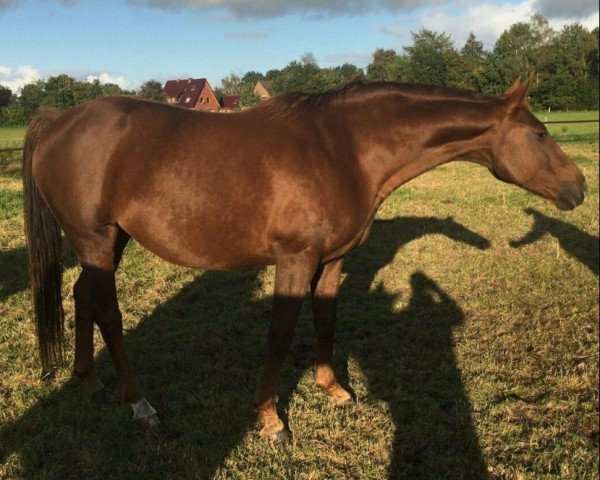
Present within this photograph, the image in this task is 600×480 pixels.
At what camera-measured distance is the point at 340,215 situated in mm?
2832

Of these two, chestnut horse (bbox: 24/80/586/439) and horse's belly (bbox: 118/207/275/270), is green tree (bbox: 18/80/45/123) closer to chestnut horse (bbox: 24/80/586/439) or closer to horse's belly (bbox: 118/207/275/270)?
chestnut horse (bbox: 24/80/586/439)

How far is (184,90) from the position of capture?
11.6 metres

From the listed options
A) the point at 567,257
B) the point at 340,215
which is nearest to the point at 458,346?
the point at 340,215

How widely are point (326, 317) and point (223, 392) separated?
36.2 inches

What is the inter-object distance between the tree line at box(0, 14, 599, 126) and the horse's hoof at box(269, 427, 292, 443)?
2.29 meters

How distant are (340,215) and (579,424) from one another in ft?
6.63

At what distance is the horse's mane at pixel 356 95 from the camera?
9.77 ft

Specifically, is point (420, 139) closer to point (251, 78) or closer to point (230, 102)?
point (230, 102)

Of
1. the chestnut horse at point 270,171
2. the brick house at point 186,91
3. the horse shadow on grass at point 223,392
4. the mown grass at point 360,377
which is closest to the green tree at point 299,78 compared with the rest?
the brick house at point 186,91

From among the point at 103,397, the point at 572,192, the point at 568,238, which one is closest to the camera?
the point at 572,192

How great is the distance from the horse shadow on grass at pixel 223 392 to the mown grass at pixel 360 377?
1 cm

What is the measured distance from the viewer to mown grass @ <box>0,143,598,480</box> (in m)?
2.80

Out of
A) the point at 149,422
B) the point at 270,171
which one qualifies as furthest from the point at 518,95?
the point at 149,422

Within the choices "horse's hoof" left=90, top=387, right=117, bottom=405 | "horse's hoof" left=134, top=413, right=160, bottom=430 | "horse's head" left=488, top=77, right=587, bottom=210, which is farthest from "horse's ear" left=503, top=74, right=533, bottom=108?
"horse's hoof" left=90, top=387, right=117, bottom=405
